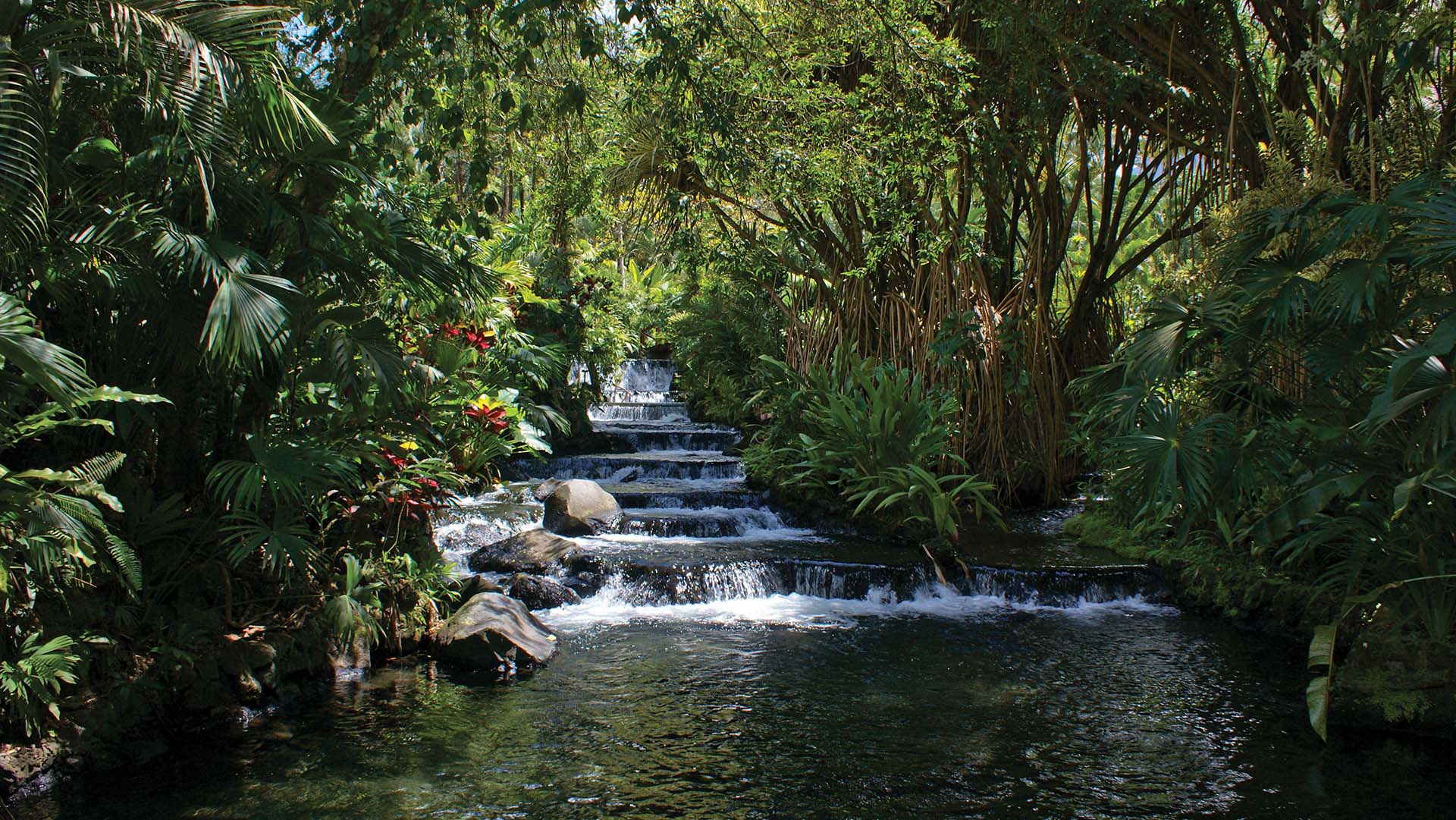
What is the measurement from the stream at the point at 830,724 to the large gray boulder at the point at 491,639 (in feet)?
0.39

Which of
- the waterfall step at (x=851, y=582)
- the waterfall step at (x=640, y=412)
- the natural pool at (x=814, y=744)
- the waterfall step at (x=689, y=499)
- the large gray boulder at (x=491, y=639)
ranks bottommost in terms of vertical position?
the natural pool at (x=814, y=744)

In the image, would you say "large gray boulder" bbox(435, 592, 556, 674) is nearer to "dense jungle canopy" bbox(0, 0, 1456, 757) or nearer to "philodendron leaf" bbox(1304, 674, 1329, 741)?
"dense jungle canopy" bbox(0, 0, 1456, 757)

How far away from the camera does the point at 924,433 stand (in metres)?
8.84

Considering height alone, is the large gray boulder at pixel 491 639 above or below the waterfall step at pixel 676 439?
below

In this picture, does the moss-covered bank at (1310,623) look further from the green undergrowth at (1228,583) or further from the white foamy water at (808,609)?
the white foamy water at (808,609)

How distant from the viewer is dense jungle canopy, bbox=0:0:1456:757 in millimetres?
3674

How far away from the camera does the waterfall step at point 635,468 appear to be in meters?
11.8

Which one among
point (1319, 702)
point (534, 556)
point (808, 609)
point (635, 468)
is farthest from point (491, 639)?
point (635, 468)

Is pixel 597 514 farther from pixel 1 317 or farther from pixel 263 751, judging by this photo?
pixel 1 317

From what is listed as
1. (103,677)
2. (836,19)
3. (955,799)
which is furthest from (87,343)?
(836,19)

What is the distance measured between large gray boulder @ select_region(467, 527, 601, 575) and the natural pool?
1408 mm

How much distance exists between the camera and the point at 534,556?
787cm

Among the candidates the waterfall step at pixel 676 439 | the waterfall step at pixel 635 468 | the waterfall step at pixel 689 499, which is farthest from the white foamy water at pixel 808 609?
the waterfall step at pixel 676 439

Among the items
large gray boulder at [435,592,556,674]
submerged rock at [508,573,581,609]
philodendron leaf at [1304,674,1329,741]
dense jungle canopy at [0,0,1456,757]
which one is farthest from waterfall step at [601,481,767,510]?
philodendron leaf at [1304,674,1329,741]
